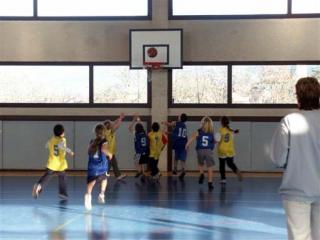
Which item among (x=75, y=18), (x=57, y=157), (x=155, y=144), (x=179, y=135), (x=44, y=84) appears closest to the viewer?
(x=57, y=157)

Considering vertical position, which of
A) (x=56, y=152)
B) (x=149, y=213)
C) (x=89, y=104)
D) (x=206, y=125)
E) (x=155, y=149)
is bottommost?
(x=149, y=213)

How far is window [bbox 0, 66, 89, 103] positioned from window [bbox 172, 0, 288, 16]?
355 centimetres

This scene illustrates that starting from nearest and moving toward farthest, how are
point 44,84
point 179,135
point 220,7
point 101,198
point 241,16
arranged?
1. point 101,198
2. point 179,135
3. point 241,16
4. point 220,7
5. point 44,84

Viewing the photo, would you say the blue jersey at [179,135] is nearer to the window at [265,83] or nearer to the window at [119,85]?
the window at [119,85]

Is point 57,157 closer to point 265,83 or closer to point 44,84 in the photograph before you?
point 44,84

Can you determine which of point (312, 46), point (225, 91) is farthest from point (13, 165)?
point (312, 46)

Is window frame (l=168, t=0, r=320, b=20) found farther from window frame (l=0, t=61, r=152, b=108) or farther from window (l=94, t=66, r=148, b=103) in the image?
window frame (l=0, t=61, r=152, b=108)

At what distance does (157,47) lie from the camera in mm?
17156

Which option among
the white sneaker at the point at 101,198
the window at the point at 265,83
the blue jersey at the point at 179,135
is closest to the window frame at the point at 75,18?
the window at the point at 265,83

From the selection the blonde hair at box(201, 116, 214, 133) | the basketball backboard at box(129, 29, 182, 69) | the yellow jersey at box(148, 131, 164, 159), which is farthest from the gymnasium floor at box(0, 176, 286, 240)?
the basketball backboard at box(129, 29, 182, 69)

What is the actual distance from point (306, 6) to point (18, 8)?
9.04 meters

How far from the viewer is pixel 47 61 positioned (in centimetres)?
1795

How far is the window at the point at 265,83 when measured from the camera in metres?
17.5

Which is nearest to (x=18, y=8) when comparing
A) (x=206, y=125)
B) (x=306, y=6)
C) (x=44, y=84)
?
(x=44, y=84)
